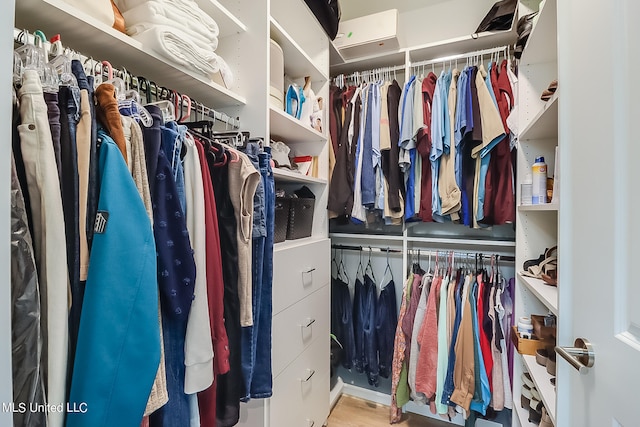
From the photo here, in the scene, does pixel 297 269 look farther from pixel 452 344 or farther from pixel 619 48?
pixel 619 48

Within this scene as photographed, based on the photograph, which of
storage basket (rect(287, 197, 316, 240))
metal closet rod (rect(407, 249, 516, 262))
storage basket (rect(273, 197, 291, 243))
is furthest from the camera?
metal closet rod (rect(407, 249, 516, 262))

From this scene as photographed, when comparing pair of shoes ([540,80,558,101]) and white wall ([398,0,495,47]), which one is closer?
pair of shoes ([540,80,558,101])

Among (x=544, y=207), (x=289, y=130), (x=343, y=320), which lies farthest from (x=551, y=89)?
(x=343, y=320)

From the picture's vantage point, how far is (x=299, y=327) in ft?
4.59

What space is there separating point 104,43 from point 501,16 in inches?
71.4

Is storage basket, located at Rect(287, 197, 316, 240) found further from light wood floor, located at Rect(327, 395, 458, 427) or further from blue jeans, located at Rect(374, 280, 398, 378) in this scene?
light wood floor, located at Rect(327, 395, 458, 427)

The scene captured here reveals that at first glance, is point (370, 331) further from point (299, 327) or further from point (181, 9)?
point (181, 9)

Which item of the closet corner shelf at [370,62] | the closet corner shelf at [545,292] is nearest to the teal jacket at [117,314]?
the closet corner shelf at [545,292]

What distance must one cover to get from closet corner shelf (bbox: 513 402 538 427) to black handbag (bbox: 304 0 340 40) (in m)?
2.14

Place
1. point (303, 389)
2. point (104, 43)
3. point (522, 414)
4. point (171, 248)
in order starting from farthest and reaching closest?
1. point (303, 389)
2. point (522, 414)
3. point (104, 43)
4. point (171, 248)

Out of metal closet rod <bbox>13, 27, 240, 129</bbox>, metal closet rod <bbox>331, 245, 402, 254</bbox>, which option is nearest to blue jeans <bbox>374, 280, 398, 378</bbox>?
metal closet rod <bbox>331, 245, 402, 254</bbox>

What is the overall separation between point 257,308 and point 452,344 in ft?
3.77

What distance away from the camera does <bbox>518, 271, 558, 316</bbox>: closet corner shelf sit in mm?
845

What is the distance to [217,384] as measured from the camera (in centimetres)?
90
